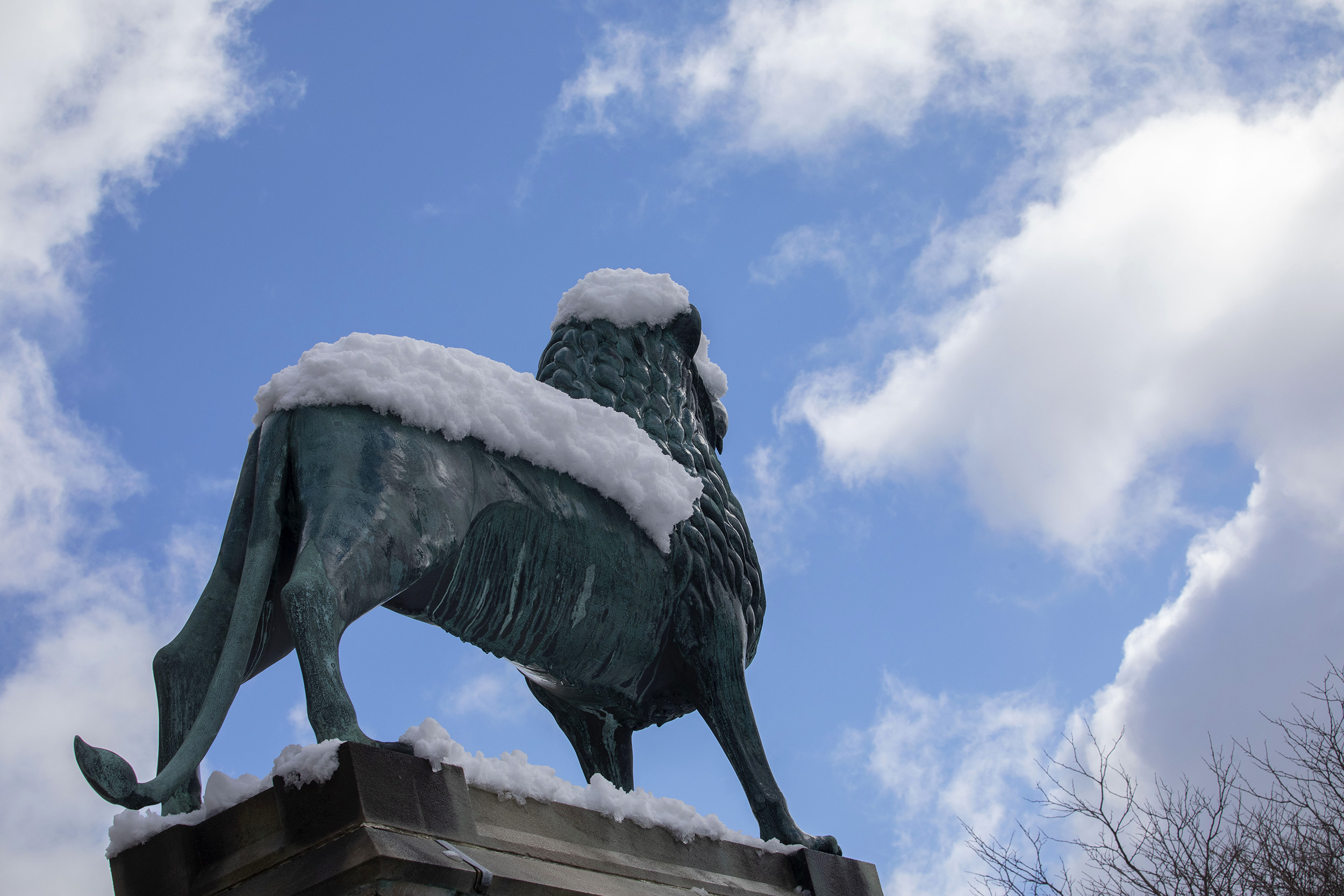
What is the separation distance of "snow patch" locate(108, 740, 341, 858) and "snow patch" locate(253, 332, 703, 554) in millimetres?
1099

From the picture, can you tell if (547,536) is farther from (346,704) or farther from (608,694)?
(346,704)

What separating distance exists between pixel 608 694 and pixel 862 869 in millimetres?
1082

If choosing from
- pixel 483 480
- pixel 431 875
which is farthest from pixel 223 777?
pixel 483 480

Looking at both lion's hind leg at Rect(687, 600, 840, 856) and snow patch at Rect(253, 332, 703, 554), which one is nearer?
snow patch at Rect(253, 332, 703, 554)

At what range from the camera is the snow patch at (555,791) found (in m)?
3.11

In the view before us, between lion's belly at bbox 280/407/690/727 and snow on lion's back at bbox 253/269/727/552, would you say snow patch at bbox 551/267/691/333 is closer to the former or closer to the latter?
snow on lion's back at bbox 253/269/727/552

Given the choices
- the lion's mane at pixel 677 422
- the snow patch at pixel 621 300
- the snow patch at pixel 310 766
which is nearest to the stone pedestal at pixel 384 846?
the snow patch at pixel 310 766

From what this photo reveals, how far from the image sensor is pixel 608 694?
4.61m

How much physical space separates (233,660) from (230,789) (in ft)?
1.37

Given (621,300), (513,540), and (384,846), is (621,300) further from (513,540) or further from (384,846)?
(384,846)

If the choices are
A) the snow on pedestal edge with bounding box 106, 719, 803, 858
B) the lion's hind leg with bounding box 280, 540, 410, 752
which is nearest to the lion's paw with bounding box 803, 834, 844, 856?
the snow on pedestal edge with bounding box 106, 719, 803, 858

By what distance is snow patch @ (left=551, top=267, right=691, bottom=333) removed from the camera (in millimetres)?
5180

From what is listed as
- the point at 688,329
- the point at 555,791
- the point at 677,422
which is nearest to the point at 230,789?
the point at 555,791

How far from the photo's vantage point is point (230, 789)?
298 centimetres
